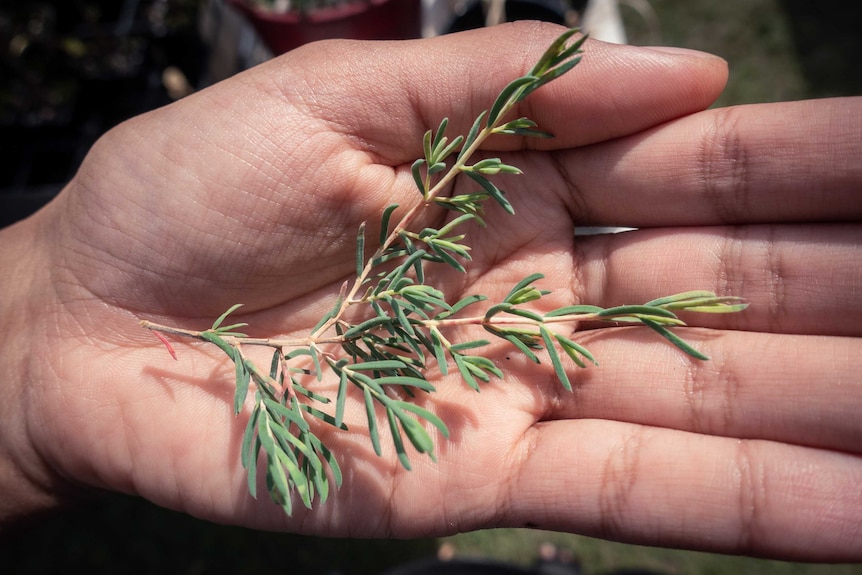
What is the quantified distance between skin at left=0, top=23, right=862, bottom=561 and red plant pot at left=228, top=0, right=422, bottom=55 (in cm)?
170

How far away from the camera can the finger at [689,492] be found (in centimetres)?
168

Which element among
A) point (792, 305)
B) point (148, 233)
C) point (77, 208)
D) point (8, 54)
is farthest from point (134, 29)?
point (792, 305)

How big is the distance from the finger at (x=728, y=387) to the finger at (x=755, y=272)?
0.30 ft

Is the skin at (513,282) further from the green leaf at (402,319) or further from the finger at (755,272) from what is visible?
the green leaf at (402,319)

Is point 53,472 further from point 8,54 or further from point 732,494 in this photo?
point 8,54

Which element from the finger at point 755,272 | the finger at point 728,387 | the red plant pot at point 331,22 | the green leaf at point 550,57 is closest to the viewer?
the green leaf at point 550,57

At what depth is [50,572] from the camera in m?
3.53

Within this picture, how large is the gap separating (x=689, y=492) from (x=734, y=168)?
3.34ft

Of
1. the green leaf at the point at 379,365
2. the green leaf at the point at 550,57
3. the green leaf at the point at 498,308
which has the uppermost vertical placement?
the green leaf at the point at 550,57

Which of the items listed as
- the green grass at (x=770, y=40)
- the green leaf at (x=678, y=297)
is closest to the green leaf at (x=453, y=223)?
the green leaf at (x=678, y=297)

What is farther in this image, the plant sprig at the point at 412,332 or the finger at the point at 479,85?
the finger at the point at 479,85

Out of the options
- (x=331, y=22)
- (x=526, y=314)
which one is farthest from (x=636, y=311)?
(x=331, y=22)

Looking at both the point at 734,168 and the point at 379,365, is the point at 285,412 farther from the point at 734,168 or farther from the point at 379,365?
the point at 734,168

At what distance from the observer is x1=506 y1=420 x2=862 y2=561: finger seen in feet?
5.53
